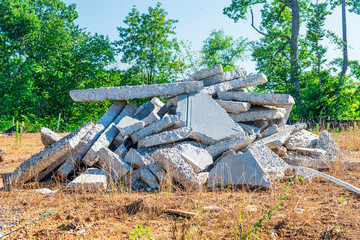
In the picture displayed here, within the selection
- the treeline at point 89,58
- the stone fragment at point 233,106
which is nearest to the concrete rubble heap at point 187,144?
the stone fragment at point 233,106

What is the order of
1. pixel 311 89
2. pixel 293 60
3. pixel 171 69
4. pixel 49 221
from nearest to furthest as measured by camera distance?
pixel 49 221 → pixel 311 89 → pixel 293 60 → pixel 171 69

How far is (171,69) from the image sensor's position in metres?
21.6

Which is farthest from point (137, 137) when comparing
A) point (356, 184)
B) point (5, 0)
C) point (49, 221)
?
point (5, 0)

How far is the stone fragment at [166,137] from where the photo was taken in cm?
595

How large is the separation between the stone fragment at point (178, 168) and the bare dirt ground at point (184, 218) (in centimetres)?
22

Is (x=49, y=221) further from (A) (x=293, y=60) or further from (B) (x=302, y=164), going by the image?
(A) (x=293, y=60)

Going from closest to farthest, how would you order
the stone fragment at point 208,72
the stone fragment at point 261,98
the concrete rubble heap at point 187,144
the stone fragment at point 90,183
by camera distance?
the stone fragment at point 90,183 → the concrete rubble heap at point 187,144 → the stone fragment at point 261,98 → the stone fragment at point 208,72

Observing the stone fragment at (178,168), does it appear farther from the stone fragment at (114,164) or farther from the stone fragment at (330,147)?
the stone fragment at (330,147)

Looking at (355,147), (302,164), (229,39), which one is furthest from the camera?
(229,39)

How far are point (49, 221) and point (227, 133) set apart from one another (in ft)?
12.2

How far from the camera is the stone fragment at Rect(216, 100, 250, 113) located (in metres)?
6.95

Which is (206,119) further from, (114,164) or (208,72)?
(114,164)

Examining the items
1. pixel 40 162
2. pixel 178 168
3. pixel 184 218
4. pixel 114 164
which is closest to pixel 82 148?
pixel 40 162

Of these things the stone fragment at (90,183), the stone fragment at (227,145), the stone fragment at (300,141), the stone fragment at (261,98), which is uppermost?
the stone fragment at (261,98)
